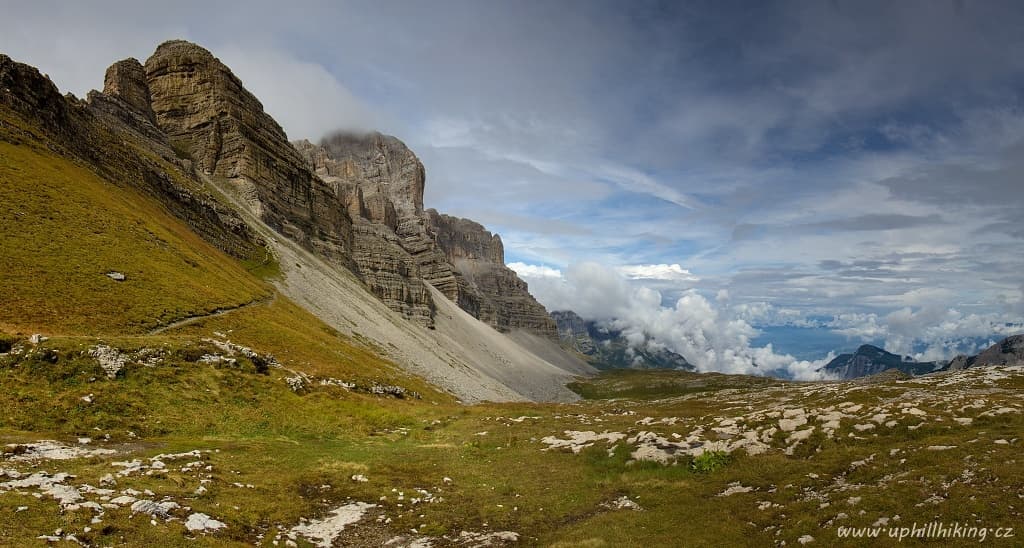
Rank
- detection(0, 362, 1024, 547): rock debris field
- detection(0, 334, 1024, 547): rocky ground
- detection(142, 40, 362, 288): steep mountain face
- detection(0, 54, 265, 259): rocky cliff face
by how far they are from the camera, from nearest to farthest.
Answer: detection(0, 334, 1024, 547): rocky ground → detection(0, 362, 1024, 547): rock debris field → detection(0, 54, 265, 259): rocky cliff face → detection(142, 40, 362, 288): steep mountain face

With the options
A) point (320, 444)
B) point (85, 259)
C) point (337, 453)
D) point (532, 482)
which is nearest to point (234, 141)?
point (85, 259)

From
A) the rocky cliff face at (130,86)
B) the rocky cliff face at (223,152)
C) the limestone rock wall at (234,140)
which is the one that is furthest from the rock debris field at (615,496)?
the rocky cliff face at (130,86)

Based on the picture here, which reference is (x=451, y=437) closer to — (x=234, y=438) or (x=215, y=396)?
(x=234, y=438)

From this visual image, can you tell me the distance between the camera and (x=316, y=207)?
17988 centimetres

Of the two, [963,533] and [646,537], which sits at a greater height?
[963,533]

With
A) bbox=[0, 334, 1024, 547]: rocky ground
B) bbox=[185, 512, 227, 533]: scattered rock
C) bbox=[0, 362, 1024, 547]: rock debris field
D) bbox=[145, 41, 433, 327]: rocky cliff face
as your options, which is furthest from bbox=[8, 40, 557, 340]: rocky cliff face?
bbox=[185, 512, 227, 533]: scattered rock

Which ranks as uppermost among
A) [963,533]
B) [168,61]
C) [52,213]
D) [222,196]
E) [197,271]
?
[168,61]

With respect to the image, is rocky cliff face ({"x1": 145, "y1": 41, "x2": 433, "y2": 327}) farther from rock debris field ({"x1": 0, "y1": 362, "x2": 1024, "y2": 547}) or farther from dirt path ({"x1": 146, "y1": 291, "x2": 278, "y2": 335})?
rock debris field ({"x1": 0, "y1": 362, "x2": 1024, "y2": 547})

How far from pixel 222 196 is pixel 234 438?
421 ft

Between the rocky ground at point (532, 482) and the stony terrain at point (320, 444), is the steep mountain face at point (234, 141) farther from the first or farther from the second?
the rocky ground at point (532, 482)

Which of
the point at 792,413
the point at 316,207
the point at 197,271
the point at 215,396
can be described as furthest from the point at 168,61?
the point at 792,413

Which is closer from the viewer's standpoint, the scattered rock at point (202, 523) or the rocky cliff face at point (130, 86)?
the scattered rock at point (202, 523)

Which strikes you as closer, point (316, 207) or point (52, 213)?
point (52, 213)

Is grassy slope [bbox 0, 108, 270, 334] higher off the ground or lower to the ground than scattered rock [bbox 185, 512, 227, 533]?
higher
